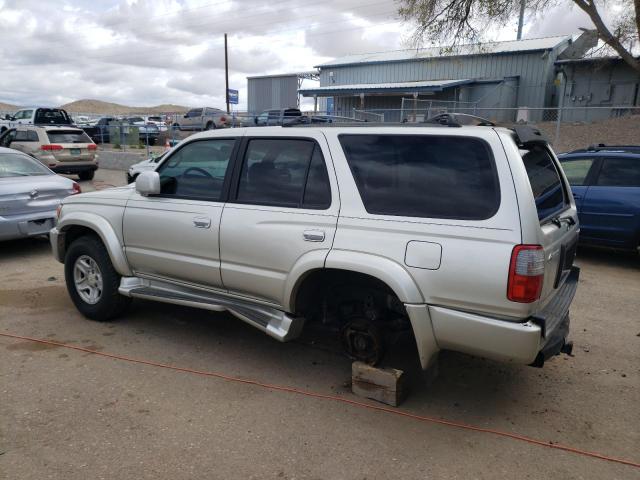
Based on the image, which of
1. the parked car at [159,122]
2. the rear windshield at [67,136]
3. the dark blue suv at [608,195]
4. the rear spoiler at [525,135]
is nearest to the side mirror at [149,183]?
the rear spoiler at [525,135]

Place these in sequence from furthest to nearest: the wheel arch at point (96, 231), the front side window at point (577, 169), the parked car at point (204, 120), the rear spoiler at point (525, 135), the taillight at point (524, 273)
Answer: the parked car at point (204, 120) < the front side window at point (577, 169) < the wheel arch at point (96, 231) < the rear spoiler at point (525, 135) < the taillight at point (524, 273)

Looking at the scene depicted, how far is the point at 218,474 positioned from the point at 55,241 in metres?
3.38

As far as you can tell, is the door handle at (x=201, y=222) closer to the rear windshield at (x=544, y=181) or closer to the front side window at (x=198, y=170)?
the front side window at (x=198, y=170)

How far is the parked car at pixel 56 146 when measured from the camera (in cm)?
1503

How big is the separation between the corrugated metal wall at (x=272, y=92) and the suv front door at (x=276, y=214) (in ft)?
124

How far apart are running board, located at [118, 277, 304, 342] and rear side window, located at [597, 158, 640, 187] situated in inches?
233

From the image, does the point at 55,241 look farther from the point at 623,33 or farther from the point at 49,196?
the point at 623,33

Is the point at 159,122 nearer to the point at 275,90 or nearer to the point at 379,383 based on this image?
the point at 275,90

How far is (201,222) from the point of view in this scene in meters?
4.18

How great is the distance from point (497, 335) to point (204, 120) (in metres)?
25.3

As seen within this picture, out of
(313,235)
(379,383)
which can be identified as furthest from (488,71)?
(379,383)

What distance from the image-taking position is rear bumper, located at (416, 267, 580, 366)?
3006 mm

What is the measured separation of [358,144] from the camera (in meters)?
3.62

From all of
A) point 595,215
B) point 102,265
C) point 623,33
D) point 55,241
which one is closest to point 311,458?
point 102,265
